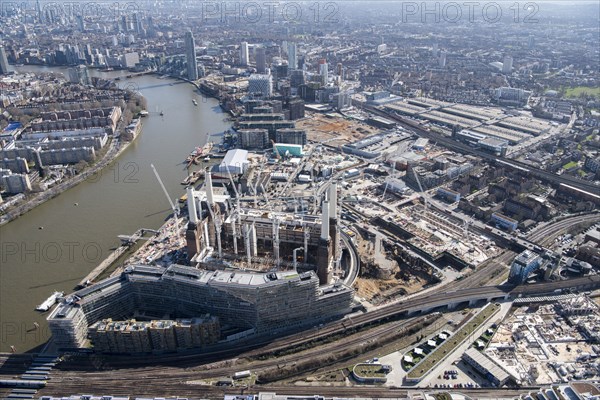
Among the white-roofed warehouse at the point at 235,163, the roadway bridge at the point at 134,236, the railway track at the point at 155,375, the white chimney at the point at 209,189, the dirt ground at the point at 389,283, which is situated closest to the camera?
the railway track at the point at 155,375

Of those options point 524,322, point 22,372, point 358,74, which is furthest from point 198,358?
point 358,74

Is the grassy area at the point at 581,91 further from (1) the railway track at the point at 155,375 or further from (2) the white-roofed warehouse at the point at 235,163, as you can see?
(1) the railway track at the point at 155,375

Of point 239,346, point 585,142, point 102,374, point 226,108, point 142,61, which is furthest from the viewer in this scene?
point 142,61

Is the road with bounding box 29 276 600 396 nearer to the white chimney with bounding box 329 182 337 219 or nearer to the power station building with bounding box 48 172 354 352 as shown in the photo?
the power station building with bounding box 48 172 354 352

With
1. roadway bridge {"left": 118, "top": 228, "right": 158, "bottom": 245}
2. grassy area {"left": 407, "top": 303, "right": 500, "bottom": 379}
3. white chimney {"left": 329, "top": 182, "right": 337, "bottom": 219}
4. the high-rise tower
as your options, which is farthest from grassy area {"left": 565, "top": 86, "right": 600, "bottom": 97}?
roadway bridge {"left": 118, "top": 228, "right": 158, "bottom": 245}

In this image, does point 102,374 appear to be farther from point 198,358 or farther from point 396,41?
point 396,41

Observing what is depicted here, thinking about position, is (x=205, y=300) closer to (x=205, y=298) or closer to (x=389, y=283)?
(x=205, y=298)

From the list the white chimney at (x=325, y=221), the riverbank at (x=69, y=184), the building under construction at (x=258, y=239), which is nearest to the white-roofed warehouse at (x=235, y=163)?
the building under construction at (x=258, y=239)
